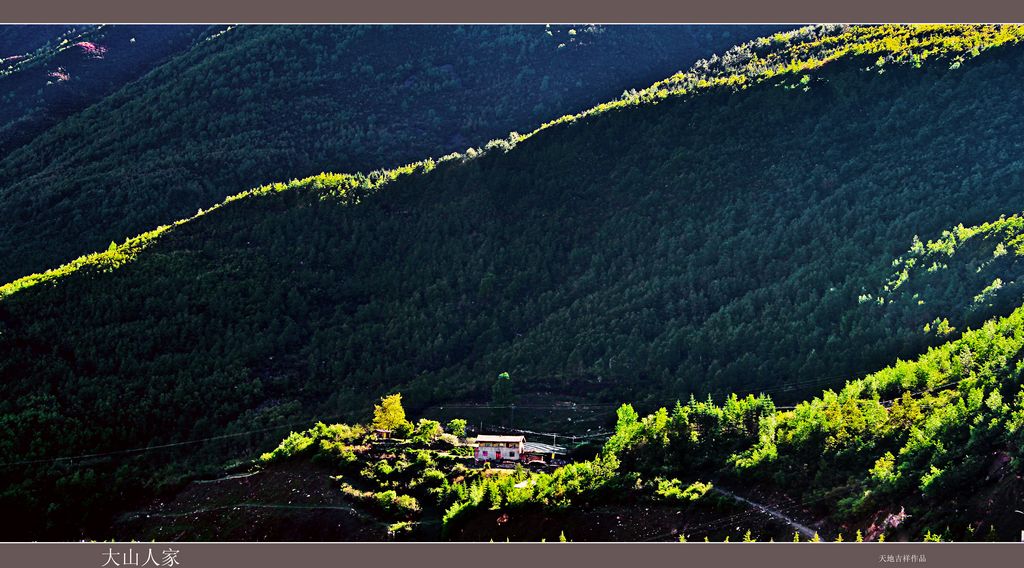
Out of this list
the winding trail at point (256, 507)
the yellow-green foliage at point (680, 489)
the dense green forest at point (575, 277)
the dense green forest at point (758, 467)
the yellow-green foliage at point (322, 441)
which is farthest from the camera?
the dense green forest at point (575, 277)

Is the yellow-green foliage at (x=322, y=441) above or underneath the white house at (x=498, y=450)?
above

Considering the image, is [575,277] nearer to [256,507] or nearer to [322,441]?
[322,441]

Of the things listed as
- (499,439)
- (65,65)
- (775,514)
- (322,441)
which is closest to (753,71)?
(499,439)

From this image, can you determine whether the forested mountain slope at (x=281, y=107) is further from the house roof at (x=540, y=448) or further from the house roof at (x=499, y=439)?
the house roof at (x=540, y=448)

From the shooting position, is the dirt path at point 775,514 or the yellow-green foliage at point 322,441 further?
the yellow-green foliage at point 322,441

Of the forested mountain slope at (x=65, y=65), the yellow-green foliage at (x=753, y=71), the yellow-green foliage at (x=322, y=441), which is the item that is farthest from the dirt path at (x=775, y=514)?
the forested mountain slope at (x=65, y=65)

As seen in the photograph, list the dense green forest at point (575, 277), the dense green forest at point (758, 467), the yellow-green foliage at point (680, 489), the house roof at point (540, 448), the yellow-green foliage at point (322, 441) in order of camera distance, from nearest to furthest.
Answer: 1. the dense green forest at point (758, 467)
2. the yellow-green foliage at point (680, 489)
3. the yellow-green foliage at point (322, 441)
4. the house roof at point (540, 448)
5. the dense green forest at point (575, 277)

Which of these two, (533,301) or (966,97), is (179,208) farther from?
(966,97)

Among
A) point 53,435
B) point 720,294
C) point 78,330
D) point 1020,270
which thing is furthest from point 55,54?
point 1020,270
